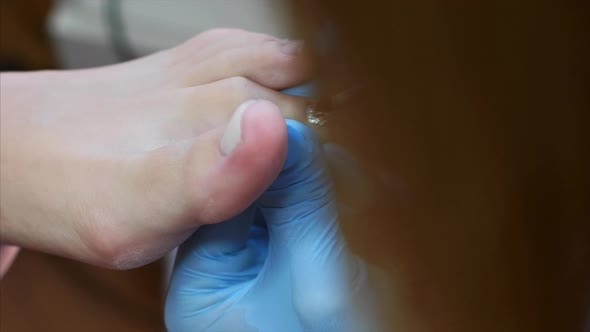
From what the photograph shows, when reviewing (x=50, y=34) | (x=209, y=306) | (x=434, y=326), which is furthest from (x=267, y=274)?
(x=50, y=34)

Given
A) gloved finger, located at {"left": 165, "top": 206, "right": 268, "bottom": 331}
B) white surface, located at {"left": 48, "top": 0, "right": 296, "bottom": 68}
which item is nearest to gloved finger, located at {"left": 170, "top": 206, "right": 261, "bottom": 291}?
gloved finger, located at {"left": 165, "top": 206, "right": 268, "bottom": 331}

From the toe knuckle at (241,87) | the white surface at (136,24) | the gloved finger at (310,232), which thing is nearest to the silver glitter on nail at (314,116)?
the gloved finger at (310,232)

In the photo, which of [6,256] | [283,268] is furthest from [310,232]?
[6,256]

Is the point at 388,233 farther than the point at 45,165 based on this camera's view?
No

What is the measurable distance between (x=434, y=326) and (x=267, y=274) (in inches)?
7.4

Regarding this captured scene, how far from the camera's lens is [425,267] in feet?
0.83

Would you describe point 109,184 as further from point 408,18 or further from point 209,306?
point 408,18

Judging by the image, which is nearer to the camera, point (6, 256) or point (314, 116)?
point (314, 116)

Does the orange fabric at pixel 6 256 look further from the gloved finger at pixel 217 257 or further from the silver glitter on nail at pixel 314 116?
the silver glitter on nail at pixel 314 116

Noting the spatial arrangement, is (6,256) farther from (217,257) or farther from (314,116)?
(314,116)

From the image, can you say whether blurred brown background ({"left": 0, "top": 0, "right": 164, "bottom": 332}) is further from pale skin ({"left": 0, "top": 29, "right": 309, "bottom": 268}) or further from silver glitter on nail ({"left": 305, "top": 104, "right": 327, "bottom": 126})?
silver glitter on nail ({"left": 305, "top": 104, "right": 327, "bottom": 126})

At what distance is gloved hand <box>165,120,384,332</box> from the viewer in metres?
0.33

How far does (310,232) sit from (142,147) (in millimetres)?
147

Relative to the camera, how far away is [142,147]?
1.41 feet
